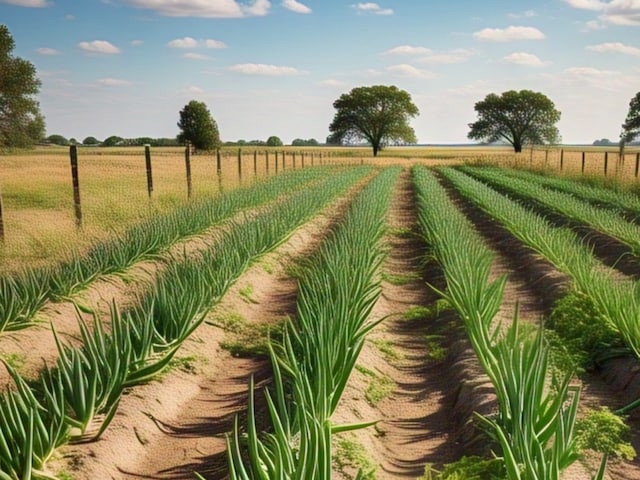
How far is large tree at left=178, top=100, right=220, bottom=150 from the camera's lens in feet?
206

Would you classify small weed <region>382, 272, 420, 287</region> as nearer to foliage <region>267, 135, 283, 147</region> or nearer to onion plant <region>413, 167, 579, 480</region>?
onion plant <region>413, 167, 579, 480</region>

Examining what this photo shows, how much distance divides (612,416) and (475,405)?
0.72 meters

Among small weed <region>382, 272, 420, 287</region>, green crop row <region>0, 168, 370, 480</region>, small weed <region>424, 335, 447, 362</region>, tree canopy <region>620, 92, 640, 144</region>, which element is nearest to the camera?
green crop row <region>0, 168, 370, 480</region>

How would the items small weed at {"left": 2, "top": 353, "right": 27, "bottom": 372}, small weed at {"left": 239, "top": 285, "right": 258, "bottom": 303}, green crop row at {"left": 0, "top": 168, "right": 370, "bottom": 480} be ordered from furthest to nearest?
small weed at {"left": 239, "top": 285, "right": 258, "bottom": 303} → small weed at {"left": 2, "top": 353, "right": 27, "bottom": 372} → green crop row at {"left": 0, "top": 168, "right": 370, "bottom": 480}

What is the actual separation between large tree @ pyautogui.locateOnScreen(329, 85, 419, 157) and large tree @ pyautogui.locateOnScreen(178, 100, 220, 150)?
36.8 feet

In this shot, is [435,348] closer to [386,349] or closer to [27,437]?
[386,349]

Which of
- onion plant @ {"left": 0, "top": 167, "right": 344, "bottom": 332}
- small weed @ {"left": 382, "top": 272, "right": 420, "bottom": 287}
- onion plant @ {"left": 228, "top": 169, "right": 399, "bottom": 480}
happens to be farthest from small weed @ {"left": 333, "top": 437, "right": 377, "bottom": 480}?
small weed @ {"left": 382, "top": 272, "right": 420, "bottom": 287}

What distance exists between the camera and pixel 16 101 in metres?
25.5

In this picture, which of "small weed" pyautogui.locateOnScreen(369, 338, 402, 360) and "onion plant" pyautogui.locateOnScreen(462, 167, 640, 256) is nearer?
"small weed" pyautogui.locateOnScreen(369, 338, 402, 360)

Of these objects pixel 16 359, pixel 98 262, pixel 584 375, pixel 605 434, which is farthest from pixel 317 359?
pixel 98 262

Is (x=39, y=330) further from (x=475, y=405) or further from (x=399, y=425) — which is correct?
(x=475, y=405)

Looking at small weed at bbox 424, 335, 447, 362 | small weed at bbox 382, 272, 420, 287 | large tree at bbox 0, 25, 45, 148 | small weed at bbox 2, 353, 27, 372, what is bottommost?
small weed at bbox 424, 335, 447, 362

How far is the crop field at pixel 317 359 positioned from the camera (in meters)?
3.23

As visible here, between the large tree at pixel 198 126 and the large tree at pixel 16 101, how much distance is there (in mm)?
36270
